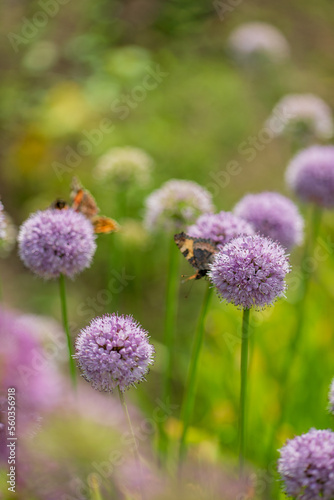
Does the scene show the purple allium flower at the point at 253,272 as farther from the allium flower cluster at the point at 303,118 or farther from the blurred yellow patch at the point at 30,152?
the blurred yellow patch at the point at 30,152

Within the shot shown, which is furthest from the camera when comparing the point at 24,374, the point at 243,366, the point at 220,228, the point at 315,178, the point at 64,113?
the point at 64,113

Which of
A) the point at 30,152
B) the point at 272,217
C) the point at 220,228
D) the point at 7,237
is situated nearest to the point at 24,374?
the point at 220,228

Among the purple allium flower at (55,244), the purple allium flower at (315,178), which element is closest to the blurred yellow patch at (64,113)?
the purple allium flower at (315,178)

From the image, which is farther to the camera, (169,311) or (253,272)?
(169,311)

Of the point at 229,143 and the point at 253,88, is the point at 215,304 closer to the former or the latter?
the point at 229,143

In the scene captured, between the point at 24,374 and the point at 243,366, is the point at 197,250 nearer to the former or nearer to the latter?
the point at 243,366

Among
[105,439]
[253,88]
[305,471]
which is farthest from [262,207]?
[253,88]
